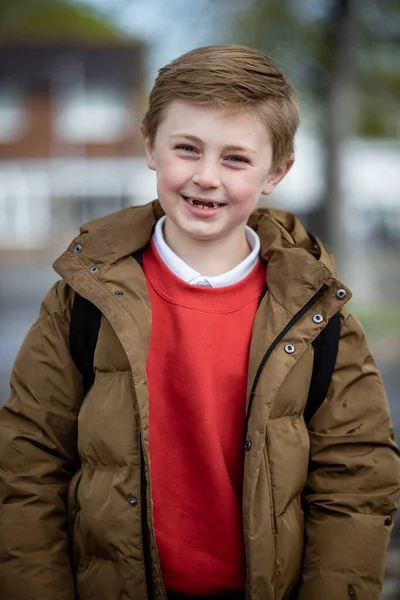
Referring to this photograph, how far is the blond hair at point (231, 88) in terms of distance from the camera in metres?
1.97

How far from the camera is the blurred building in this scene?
89.8 feet

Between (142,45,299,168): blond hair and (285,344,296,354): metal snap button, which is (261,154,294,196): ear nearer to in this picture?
(142,45,299,168): blond hair

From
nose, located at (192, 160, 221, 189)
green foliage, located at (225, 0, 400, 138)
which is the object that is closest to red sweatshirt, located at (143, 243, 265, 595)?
nose, located at (192, 160, 221, 189)

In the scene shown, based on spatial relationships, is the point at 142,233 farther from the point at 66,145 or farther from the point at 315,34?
the point at 66,145

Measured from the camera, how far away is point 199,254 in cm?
213

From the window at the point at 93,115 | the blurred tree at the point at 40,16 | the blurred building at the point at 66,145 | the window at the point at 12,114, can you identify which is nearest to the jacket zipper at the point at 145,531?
the blurred tree at the point at 40,16

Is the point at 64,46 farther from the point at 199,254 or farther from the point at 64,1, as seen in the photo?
the point at 199,254

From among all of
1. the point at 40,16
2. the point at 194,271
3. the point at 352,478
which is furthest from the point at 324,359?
the point at 40,16

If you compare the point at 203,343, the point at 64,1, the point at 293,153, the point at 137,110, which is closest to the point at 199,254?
the point at 203,343

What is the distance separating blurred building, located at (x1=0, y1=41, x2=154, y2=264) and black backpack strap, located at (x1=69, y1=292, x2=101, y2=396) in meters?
25.4

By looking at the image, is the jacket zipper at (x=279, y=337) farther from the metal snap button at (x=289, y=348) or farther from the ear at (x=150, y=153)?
the ear at (x=150, y=153)

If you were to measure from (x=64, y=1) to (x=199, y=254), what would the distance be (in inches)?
471

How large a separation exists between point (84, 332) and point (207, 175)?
1.85ft

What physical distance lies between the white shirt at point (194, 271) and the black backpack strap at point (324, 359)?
313mm
